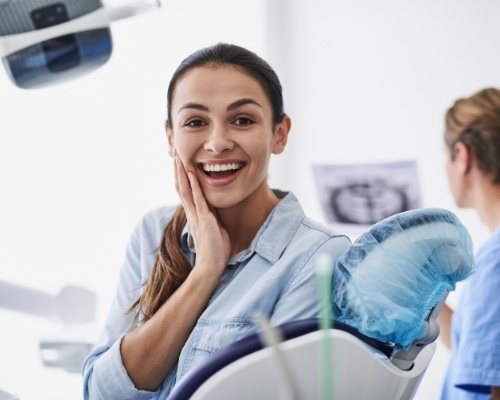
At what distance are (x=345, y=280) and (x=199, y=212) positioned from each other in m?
0.33

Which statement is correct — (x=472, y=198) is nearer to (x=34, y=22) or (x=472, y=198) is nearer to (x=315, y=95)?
(x=34, y=22)

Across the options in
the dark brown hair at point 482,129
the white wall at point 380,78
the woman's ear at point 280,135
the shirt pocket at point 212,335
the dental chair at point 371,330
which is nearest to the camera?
the dental chair at point 371,330

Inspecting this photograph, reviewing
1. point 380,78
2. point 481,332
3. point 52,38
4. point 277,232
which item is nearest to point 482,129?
point 481,332

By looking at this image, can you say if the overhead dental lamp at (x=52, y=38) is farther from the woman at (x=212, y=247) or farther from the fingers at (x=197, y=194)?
the fingers at (x=197, y=194)

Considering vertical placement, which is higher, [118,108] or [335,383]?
[118,108]

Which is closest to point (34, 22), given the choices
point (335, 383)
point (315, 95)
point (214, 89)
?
point (214, 89)

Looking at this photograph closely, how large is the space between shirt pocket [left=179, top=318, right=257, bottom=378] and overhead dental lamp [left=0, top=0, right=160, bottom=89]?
462 millimetres

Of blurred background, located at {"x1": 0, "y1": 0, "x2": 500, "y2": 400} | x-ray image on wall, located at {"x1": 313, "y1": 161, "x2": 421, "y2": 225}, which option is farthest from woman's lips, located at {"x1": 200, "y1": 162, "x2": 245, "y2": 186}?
x-ray image on wall, located at {"x1": 313, "y1": 161, "x2": 421, "y2": 225}

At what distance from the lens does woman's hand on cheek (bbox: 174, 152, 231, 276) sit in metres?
1.07

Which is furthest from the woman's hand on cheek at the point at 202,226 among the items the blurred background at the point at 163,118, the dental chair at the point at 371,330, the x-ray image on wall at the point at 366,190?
the x-ray image on wall at the point at 366,190

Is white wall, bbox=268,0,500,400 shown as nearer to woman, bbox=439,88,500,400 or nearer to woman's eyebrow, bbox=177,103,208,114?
woman, bbox=439,88,500,400

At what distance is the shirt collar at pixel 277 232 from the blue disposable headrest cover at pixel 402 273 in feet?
0.56

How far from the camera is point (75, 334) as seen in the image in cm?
131

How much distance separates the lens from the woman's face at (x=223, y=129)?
1.08 metres
